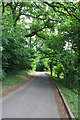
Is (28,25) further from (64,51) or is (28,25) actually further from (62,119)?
(62,119)

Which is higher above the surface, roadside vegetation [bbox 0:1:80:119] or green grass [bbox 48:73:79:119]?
roadside vegetation [bbox 0:1:80:119]

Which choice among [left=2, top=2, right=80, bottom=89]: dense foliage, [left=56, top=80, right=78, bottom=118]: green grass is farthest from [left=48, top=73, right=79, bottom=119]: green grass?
[left=2, top=2, right=80, bottom=89]: dense foliage

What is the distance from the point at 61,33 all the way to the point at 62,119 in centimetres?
627

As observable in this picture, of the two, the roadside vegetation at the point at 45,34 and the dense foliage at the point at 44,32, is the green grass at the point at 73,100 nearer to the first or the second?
the roadside vegetation at the point at 45,34

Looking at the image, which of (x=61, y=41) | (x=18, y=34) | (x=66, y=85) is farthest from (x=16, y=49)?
(x=66, y=85)

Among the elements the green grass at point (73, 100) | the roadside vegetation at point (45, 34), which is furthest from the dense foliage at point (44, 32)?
the green grass at point (73, 100)

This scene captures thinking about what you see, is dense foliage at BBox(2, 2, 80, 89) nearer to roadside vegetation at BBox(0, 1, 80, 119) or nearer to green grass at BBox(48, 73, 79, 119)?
roadside vegetation at BBox(0, 1, 80, 119)

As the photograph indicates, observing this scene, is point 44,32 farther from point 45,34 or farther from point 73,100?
point 73,100

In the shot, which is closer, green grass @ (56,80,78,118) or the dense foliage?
green grass @ (56,80,78,118)

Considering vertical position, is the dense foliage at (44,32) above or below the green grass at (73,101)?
above

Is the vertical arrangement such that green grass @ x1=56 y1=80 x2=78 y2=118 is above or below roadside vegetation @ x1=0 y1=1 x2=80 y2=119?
below

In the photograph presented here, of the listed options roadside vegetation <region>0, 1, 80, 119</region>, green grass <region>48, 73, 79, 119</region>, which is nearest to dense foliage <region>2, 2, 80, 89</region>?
roadside vegetation <region>0, 1, 80, 119</region>

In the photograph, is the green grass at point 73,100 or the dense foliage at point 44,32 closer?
the green grass at point 73,100

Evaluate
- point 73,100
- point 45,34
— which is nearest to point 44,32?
point 45,34
